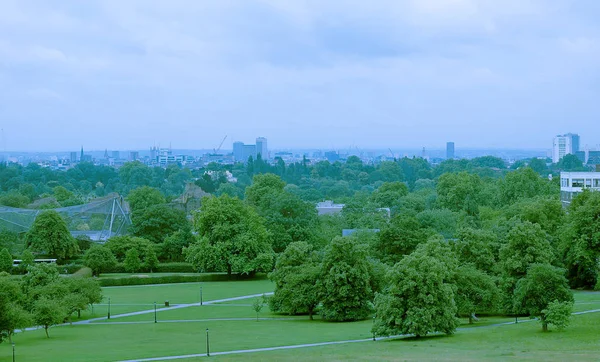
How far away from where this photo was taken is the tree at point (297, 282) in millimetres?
54281

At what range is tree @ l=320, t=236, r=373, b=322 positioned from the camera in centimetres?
5244

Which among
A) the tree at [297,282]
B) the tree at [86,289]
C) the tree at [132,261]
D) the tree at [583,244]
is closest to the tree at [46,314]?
the tree at [86,289]

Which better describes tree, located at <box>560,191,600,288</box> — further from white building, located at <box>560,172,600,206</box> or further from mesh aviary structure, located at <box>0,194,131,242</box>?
mesh aviary structure, located at <box>0,194,131,242</box>

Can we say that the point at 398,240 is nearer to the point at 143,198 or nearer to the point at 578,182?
the point at 578,182

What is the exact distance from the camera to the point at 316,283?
5353cm

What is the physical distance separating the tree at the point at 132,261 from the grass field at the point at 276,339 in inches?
757

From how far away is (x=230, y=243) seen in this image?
76.8m

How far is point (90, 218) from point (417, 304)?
6026 cm

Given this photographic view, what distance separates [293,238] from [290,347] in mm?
41701

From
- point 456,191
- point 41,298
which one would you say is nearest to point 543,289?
point 41,298

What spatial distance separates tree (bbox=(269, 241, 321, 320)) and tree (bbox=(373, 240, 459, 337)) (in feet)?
32.4

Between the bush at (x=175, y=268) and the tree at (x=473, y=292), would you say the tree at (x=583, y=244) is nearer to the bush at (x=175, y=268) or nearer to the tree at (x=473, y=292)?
the tree at (x=473, y=292)

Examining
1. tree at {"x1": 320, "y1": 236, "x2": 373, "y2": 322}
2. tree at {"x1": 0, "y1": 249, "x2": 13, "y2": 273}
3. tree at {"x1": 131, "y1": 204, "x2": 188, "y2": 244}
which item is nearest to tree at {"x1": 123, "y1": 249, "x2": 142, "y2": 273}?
tree at {"x1": 131, "y1": 204, "x2": 188, "y2": 244}

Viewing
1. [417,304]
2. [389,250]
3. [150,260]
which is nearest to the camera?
[417,304]
